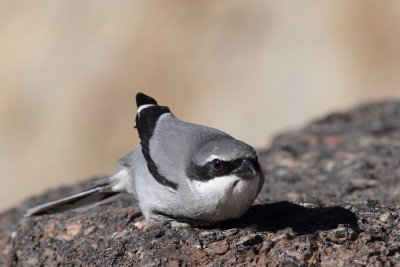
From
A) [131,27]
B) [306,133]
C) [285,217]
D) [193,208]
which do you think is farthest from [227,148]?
[131,27]

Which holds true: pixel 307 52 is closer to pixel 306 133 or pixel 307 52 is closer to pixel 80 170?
pixel 80 170

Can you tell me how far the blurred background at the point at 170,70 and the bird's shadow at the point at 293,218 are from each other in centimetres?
1259

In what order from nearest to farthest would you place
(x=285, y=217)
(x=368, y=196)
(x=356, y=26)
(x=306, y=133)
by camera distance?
(x=285, y=217) → (x=368, y=196) → (x=306, y=133) → (x=356, y=26)

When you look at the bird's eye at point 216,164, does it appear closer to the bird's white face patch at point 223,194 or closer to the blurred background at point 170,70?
the bird's white face patch at point 223,194

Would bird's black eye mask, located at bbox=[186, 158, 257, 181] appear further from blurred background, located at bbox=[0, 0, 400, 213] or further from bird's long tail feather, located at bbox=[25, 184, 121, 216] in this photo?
blurred background, located at bbox=[0, 0, 400, 213]

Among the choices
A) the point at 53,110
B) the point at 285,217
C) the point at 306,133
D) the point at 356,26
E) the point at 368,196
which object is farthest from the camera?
the point at 53,110

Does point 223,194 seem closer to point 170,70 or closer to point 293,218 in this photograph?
point 293,218

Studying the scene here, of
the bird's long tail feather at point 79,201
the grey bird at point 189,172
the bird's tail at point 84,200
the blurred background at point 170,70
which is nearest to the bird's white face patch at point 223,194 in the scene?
the grey bird at point 189,172

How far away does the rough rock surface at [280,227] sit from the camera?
5.52m

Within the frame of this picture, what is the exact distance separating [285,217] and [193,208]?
2.90 ft

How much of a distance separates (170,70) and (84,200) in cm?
1530

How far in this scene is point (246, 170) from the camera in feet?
17.9

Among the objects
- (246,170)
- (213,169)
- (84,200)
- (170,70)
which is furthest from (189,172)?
(170,70)

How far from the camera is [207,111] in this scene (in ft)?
69.5
